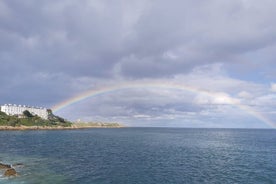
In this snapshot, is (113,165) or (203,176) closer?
(203,176)

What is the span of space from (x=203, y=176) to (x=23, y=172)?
130 ft

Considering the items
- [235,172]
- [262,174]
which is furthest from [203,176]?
[262,174]

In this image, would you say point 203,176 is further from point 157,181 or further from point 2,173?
point 2,173

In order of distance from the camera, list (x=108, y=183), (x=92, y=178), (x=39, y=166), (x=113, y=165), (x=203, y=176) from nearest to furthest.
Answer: (x=108, y=183) → (x=92, y=178) → (x=203, y=176) → (x=39, y=166) → (x=113, y=165)

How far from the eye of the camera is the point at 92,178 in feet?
171

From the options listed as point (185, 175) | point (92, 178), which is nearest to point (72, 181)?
point (92, 178)

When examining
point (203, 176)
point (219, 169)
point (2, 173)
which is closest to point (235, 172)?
point (219, 169)

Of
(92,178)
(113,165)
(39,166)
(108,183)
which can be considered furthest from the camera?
(113,165)

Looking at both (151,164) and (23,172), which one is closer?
(23,172)

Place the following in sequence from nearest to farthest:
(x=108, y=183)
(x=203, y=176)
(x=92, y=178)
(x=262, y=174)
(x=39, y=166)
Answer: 1. (x=108, y=183)
2. (x=92, y=178)
3. (x=203, y=176)
4. (x=262, y=174)
5. (x=39, y=166)

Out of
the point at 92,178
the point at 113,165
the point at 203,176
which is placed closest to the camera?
the point at 92,178

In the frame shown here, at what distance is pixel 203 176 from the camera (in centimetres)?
5575

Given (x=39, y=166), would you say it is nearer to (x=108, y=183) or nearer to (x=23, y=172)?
(x=23, y=172)

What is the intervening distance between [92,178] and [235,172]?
34665 mm
